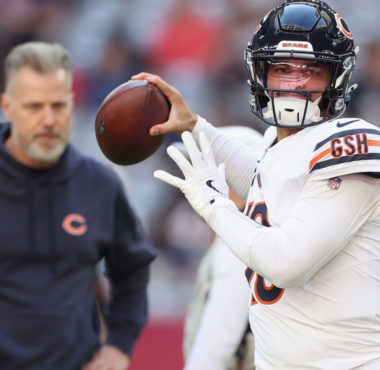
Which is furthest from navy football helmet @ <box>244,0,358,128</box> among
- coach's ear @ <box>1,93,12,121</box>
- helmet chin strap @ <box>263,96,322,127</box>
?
coach's ear @ <box>1,93,12,121</box>

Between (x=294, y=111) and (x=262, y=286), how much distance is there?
46cm

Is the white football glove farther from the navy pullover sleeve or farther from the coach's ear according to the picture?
the coach's ear

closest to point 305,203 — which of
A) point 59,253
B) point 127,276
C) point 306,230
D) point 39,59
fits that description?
point 306,230

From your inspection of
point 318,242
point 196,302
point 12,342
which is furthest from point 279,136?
point 12,342

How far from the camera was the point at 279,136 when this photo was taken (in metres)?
2.23

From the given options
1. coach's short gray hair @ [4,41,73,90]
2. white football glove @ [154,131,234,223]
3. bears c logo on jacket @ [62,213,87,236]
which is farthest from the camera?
coach's short gray hair @ [4,41,73,90]

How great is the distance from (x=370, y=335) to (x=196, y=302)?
3.71 ft

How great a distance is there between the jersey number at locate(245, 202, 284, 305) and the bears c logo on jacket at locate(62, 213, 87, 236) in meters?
0.98

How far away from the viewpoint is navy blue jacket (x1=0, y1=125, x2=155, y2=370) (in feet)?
Result: 9.30

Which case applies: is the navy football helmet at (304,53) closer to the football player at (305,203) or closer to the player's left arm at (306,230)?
the football player at (305,203)

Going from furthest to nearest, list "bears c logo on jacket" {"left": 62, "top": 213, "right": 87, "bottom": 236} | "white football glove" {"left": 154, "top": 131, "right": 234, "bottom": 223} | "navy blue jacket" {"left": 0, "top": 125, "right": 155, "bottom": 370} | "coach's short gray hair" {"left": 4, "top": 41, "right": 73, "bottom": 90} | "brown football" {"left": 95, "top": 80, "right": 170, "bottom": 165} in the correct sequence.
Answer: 1. "coach's short gray hair" {"left": 4, "top": 41, "right": 73, "bottom": 90}
2. "bears c logo on jacket" {"left": 62, "top": 213, "right": 87, "bottom": 236}
3. "navy blue jacket" {"left": 0, "top": 125, "right": 155, "bottom": 370}
4. "brown football" {"left": 95, "top": 80, "right": 170, "bottom": 165}
5. "white football glove" {"left": 154, "top": 131, "right": 234, "bottom": 223}

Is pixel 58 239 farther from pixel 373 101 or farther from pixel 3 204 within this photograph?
pixel 373 101

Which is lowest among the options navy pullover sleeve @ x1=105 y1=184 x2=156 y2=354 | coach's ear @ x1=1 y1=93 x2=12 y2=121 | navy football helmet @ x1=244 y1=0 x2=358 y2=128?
navy pullover sleeve @ x1=105 y1=184 x2=156 y2=354

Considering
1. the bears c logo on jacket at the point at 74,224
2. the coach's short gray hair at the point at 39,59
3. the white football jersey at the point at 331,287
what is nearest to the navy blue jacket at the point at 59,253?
the bears c logo on jacket at the point at 74,224
